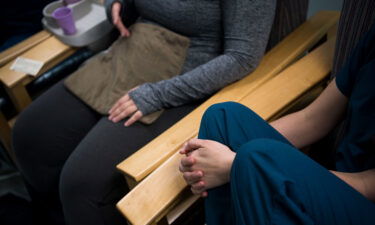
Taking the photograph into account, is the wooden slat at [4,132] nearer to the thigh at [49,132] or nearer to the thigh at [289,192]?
the thigh at [49,132]

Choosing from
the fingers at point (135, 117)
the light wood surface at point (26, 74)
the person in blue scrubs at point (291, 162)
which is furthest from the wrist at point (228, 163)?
the light wood surface at point (26, 74)

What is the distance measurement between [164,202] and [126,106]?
0.40m

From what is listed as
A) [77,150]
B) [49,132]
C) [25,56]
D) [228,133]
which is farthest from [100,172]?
[25,56]

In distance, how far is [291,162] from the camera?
599 millimetres

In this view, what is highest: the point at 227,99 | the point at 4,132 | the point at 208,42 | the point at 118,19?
the point at 118,19

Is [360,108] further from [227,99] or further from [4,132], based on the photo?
[4,132]

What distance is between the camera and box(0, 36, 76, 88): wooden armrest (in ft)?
4.19

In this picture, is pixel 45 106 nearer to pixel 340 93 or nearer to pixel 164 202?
pixel 164 202

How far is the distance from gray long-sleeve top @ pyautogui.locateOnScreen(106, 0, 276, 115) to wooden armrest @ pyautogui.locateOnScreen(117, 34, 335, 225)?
0.11 m

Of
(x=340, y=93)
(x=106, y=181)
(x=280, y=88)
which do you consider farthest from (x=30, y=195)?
(x=340, y=93)

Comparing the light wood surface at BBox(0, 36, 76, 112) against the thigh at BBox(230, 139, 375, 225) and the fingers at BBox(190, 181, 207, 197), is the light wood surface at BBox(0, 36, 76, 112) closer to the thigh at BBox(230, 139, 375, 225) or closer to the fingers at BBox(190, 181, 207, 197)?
the fingers at BBox(190, 181, 207, 197)

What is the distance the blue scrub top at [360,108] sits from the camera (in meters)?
→ 0.73

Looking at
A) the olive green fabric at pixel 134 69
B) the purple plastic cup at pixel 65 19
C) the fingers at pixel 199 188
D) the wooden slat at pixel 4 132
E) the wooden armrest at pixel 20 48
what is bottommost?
the wooden slat at pixel 4 132

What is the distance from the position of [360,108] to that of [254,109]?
0.26m
